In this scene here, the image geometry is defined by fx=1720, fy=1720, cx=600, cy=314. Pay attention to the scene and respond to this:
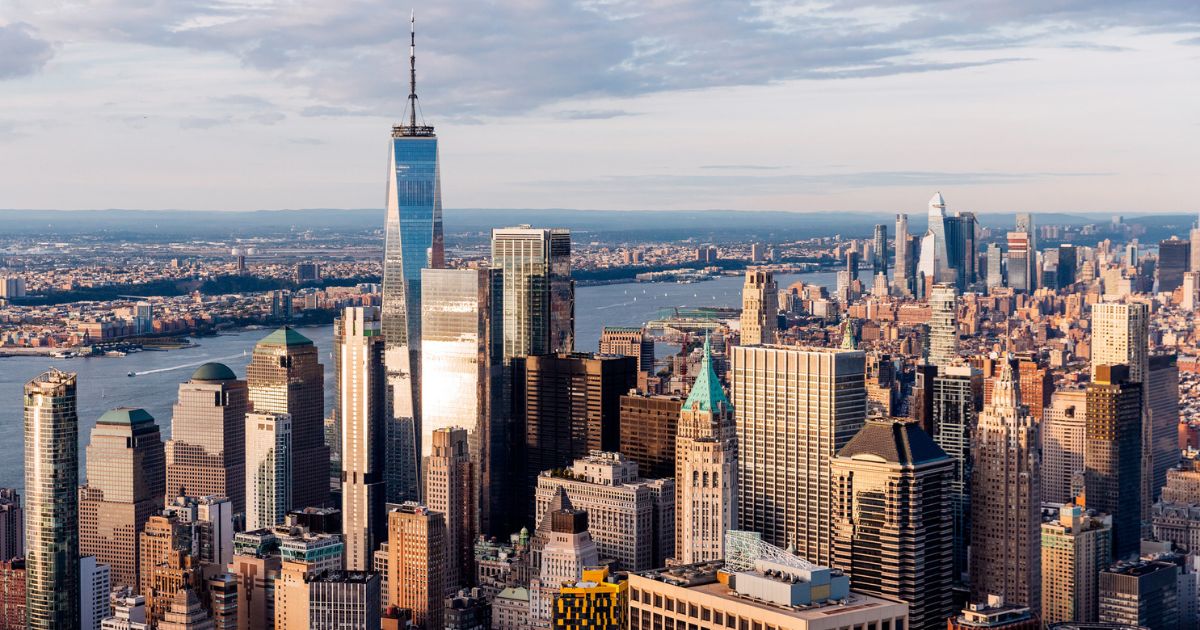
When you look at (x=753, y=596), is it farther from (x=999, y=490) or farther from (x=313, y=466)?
(x=313, y=466)

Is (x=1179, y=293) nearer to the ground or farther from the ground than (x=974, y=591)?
farther from the ground

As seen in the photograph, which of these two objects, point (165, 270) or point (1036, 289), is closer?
point (1036, 289)

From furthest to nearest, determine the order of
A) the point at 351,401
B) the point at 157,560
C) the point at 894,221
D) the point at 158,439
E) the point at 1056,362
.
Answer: the point at 894,221, the point at 1056,362, the point at 351,401, the point at 158,439, the point at 157,560

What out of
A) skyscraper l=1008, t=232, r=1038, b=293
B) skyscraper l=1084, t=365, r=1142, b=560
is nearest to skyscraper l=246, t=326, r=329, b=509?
skyscraper l=1084, t=365, r=1142, b=560

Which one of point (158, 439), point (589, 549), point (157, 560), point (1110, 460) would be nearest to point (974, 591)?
point (589, 549)

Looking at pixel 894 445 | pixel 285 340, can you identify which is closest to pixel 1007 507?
pixel 894 445

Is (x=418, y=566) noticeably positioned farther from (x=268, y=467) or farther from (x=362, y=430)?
(x=362, y=430)
